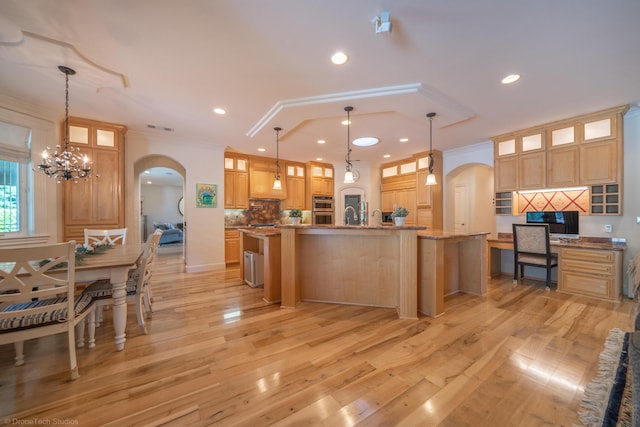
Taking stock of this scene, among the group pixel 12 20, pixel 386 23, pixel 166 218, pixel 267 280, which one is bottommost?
pixel 267 280

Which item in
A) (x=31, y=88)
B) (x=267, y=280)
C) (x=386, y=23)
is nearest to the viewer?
(x=386, y=23)

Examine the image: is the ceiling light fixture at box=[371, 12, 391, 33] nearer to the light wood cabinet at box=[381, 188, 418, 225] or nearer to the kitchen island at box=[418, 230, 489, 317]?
the kitchen island at box=[418, 230, 489, 317]

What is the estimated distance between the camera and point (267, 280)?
130 inches

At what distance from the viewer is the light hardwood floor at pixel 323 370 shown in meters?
1.46

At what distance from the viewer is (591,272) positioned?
3.38m

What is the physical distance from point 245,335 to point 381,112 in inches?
134

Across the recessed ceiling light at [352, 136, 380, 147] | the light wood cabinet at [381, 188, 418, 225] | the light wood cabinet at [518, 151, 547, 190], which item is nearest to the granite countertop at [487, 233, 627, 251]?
the light wood cabinet at [518, 151, 547, 190]

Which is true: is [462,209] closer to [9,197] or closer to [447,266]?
[447,266]

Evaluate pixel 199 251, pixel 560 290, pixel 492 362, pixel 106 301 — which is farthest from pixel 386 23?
pixel 199 251

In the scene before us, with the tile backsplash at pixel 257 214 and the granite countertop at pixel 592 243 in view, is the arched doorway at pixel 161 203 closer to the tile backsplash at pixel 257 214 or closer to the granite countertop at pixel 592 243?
the tile backsplash at pixel 257 214

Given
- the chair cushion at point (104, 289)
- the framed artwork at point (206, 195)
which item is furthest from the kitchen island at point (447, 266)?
the framed artwork at point (206, 195)

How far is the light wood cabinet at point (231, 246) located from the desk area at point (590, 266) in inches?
240

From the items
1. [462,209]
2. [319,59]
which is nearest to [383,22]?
[319,59]

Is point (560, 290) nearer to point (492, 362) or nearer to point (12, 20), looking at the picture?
point (492, 362)
